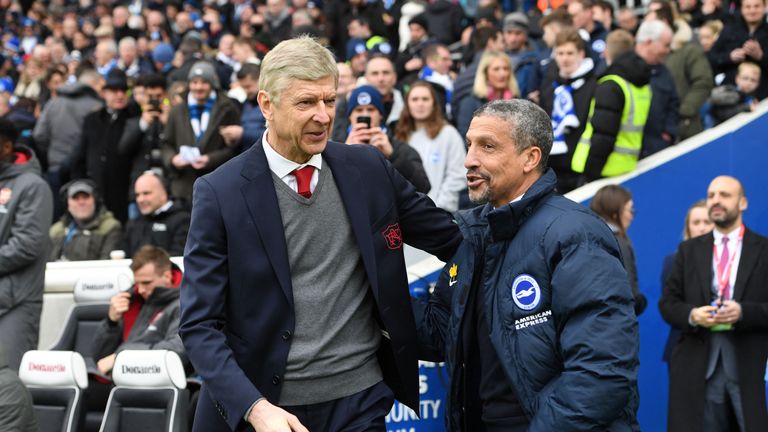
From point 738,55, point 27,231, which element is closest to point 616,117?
point 738,55

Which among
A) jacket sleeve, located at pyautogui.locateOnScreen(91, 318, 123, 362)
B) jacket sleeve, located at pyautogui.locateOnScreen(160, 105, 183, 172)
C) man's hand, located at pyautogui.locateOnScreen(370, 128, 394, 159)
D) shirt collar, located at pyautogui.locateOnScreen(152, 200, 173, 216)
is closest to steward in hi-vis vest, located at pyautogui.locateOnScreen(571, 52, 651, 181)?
man's hand, located at pyautogui.locateOnScreen(370, 128, 394, 159)

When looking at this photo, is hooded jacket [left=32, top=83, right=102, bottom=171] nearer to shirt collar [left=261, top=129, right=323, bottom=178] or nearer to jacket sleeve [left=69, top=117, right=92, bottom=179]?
jacket sleeve [left=69, top=117, right=92, bottom=179]

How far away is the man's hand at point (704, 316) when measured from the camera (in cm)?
768

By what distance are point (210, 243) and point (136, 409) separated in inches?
132

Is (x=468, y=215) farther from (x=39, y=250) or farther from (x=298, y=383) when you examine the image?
(x=39, y=250)

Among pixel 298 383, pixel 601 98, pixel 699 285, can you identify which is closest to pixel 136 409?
pixel 298 383

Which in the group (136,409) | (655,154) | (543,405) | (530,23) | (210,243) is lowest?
(136,409)

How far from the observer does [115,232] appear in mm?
11055

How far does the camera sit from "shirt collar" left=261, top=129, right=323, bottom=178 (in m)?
4.06

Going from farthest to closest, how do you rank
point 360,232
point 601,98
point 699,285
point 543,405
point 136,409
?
point 601,98
point 699,285
point 136,409
point 360,232
point 543,405

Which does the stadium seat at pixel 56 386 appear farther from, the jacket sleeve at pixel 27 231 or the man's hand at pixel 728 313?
the man's hand at pixel 728 313

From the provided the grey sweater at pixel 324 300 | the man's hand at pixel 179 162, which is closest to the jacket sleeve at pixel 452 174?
the man's hand at pixel 179 162

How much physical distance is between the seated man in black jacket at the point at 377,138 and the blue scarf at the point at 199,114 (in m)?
2.30

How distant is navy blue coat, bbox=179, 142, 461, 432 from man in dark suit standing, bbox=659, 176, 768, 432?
411cm
